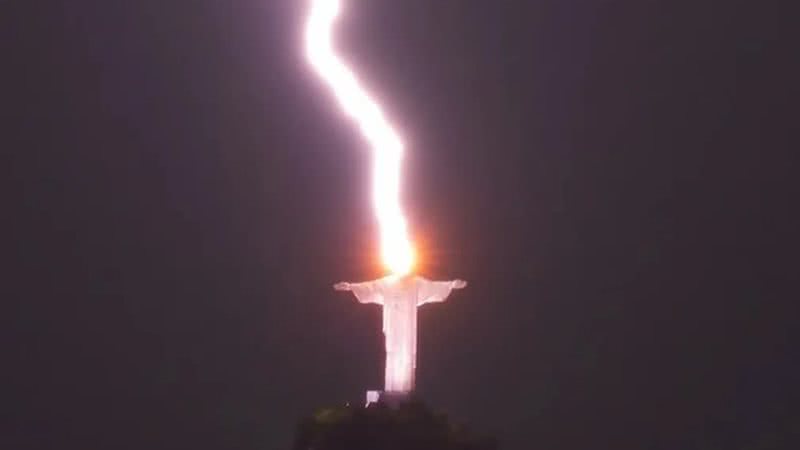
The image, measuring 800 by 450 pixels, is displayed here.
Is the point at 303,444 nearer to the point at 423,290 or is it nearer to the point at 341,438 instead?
the point at 341,438

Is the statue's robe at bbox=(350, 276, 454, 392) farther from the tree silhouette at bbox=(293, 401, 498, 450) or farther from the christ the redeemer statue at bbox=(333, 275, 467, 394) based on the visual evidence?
the tree silhouette at bbox=(293, 401, 498, 450)

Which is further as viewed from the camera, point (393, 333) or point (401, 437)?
point (393, 333)

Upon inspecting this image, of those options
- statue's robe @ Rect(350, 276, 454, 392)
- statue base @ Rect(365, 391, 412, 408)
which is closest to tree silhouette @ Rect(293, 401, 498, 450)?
statue base @ Rect(365, 391, 412, 408)

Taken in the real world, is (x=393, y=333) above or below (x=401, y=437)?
above

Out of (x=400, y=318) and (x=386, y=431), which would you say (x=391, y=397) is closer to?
(x=400, y=318)

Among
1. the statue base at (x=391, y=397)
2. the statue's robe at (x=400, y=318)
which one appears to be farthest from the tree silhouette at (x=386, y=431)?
the statue's robe at (x=400, y=318)

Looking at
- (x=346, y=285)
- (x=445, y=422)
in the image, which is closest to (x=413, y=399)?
(x=445, y=422)
